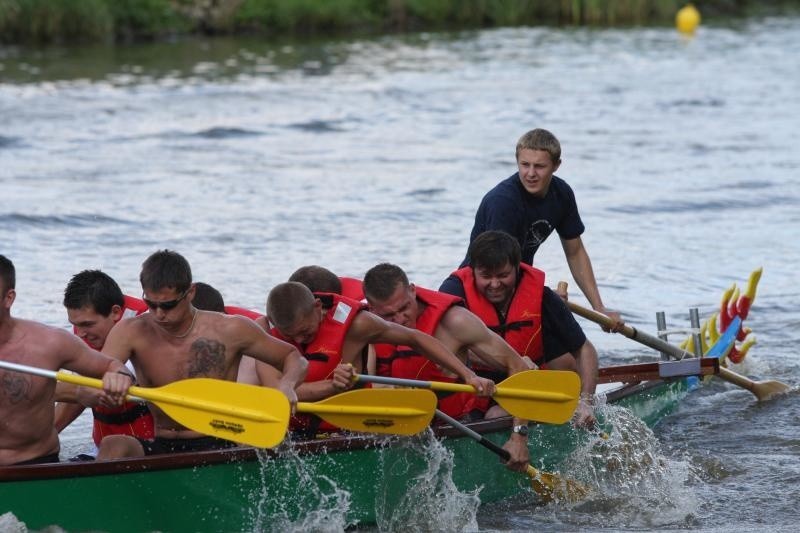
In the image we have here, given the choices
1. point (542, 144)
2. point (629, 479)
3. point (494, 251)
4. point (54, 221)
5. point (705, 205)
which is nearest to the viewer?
point (494, 251)

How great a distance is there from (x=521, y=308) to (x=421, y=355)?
0.60 meters

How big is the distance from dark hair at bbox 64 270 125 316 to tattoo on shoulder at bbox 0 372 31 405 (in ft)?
1.65

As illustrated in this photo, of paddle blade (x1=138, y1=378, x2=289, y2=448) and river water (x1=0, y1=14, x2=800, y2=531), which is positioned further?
river water (x1=0, y1=14, x2=800, y2=531)

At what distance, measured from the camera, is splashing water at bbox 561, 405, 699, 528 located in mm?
6168

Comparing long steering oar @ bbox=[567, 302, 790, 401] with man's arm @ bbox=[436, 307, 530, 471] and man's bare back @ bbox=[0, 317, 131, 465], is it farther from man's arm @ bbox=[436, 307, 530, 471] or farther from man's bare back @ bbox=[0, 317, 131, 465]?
man's bare back @ bbox=[0, 317, 131, 465]

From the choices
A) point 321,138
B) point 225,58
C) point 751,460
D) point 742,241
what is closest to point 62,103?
point 321,138

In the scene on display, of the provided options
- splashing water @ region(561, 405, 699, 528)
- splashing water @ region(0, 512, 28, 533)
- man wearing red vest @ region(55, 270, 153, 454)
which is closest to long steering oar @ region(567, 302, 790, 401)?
splashing water @ region(561, 405, 699, 528)

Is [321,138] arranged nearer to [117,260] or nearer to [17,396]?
[117,260]

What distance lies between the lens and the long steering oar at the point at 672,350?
23.3 feet

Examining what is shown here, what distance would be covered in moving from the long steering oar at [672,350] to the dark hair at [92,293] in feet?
7.85

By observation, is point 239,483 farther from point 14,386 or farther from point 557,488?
point 557,488

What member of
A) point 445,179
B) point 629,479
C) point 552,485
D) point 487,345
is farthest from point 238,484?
point 445,179

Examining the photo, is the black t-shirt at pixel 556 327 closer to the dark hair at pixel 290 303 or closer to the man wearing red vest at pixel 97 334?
the dark hair at pixel 290 303

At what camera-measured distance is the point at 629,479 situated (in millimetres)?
6508
